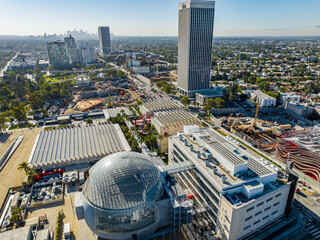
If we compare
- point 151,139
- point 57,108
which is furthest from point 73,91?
point 151,139

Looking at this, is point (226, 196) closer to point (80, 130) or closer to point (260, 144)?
point (260, 144)

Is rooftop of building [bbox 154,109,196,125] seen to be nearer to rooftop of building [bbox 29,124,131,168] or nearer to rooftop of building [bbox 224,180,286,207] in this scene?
rooftop of building [bbox 29,124,131,168]

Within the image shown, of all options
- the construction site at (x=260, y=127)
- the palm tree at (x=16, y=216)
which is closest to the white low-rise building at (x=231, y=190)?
the construction site at (x=260, y=127)

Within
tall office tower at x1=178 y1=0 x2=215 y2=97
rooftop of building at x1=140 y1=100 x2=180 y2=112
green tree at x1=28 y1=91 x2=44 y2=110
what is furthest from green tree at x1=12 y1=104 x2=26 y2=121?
tall office tower at x1=178 y1=0 x2=215 y2=97

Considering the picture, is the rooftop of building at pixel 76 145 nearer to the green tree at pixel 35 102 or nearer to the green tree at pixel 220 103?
the green tree at pixel 35 102

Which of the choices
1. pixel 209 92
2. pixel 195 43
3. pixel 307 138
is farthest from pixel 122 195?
pixel 195 43

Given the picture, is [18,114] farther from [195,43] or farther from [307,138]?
[307,138]

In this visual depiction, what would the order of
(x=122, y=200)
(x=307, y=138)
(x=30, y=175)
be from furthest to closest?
(x=307, y=138) → (x=30, y=175) → (x=122, y=200)
